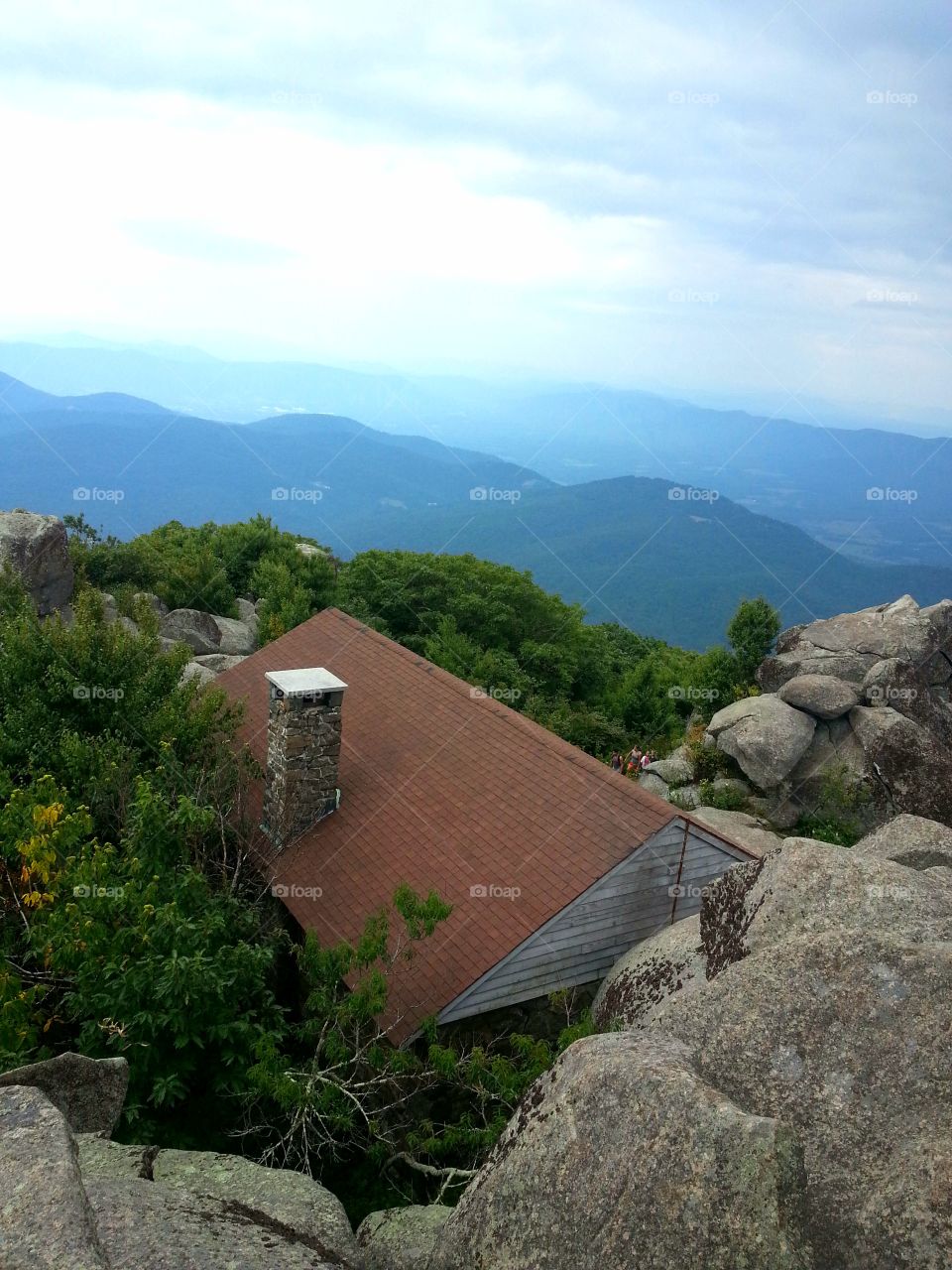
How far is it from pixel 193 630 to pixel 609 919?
23010 mm

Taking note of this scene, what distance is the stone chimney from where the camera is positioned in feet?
44.1

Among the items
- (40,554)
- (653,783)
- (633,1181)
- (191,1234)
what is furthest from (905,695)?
(40,554)

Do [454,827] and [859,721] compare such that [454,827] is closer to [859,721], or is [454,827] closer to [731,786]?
[731,786]

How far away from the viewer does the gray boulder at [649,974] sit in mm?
10742

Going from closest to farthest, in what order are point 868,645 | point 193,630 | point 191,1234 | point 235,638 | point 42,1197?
point 42,1197
point 191,1234
point 868,645
point 193,630
point 235,638

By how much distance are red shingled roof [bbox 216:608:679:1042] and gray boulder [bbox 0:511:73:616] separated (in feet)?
53.7

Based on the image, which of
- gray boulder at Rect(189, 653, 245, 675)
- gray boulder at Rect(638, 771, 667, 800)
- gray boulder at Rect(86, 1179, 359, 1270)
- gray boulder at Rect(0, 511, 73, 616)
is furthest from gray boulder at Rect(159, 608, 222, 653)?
gray boulder at Rect(86, 1179, 359, 1270)

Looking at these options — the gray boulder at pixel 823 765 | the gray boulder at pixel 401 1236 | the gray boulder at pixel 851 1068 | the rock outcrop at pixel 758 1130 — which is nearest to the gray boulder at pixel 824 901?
the rock outcrop at pixel 758 1130

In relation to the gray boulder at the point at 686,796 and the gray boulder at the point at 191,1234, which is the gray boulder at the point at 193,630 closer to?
the gray boulder at the point at 686,796

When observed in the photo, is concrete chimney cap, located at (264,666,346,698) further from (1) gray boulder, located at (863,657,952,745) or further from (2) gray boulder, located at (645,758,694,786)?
(1) gray boulder, located at (863,657,952,745)

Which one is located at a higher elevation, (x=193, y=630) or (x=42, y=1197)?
(x=42, y=1197)

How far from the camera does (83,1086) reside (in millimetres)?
7266

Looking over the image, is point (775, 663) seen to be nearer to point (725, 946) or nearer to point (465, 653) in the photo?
point (465, 653)

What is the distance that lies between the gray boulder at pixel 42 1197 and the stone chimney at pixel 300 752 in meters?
8.08
